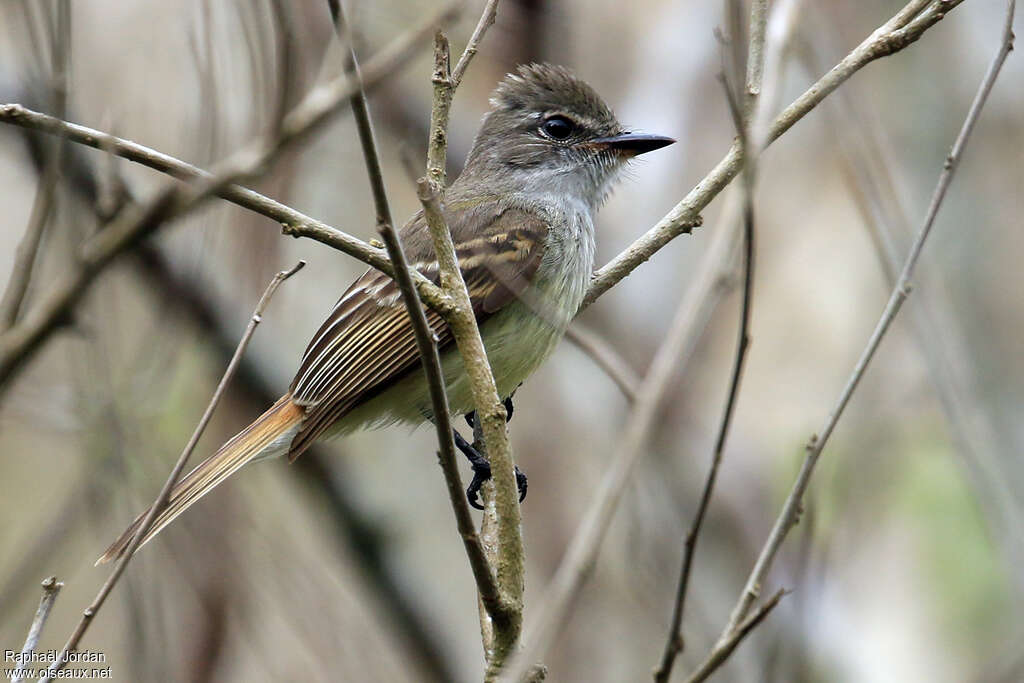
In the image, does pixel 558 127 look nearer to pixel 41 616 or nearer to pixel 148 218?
pixel 148 218

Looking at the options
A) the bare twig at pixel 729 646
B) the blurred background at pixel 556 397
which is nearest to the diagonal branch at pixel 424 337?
the blurred background at pixel 556 397

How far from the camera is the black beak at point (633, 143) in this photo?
4848 millimetres

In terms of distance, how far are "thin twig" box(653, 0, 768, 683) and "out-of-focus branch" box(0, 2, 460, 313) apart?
735 millimetres

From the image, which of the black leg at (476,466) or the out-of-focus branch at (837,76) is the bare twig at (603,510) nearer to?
the out-of-focus branch at (837,76)

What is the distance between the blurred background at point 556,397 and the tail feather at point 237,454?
0.19 meters

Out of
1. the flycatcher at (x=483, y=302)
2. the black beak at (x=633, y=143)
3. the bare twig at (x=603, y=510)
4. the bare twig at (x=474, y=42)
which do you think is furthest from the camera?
the black beak at (x=633, y=143)

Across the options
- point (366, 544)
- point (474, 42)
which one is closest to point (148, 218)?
point (474, 42)

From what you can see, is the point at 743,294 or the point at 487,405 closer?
the point at 743,294

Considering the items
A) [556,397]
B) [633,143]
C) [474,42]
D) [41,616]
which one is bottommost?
[41,616]

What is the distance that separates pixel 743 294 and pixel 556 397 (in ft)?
18.0

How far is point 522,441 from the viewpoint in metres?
8.46

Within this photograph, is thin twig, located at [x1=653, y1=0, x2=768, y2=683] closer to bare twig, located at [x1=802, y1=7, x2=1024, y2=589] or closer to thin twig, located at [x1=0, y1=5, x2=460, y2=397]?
thin twig, located at [x1=0, y1=5, x2=460, y2=397]

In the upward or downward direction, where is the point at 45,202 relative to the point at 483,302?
downward

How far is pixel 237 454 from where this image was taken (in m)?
4.11
